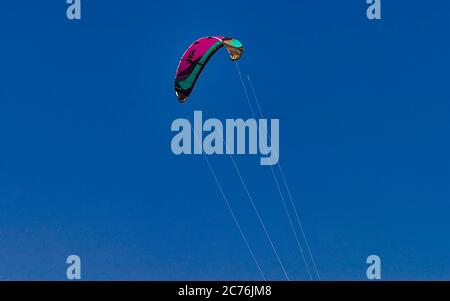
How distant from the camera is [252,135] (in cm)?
1043
